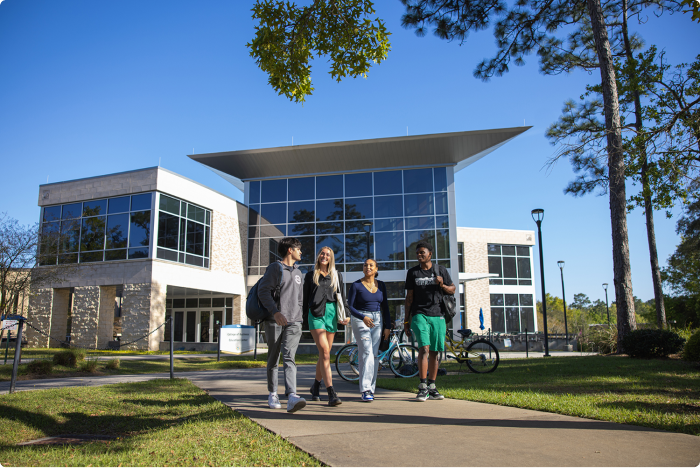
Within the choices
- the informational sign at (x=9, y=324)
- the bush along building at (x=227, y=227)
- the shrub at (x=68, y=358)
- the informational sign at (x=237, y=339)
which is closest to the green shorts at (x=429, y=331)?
the informational sign at (x=9, y=324)

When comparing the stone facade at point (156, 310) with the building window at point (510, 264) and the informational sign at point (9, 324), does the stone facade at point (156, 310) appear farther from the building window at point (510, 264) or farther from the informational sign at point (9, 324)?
the building window at point (510, 264)

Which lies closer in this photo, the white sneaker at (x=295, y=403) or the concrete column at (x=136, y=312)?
the white sneaker at (x=295, y=403)

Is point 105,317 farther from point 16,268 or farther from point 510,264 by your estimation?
point 510,264

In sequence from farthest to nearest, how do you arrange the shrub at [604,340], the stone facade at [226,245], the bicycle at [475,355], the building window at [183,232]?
the stone facade at [226,245], the building window at [183,232], the shrub at [604,340], the bicycle at [475,355]

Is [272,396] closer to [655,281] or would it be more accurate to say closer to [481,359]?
[481,359]

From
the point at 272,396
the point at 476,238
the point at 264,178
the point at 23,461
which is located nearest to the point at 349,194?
the point at 264,178

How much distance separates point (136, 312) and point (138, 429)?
1815 cm

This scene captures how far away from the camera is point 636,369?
341 inches

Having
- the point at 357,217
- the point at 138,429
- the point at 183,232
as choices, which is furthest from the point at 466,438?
the point at 357,217

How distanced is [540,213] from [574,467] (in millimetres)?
17398

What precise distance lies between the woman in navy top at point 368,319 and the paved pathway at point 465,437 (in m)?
0.64

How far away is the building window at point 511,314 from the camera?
1474 inches

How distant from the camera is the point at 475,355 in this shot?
9.01 meters

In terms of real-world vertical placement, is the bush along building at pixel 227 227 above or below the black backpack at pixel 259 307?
above
